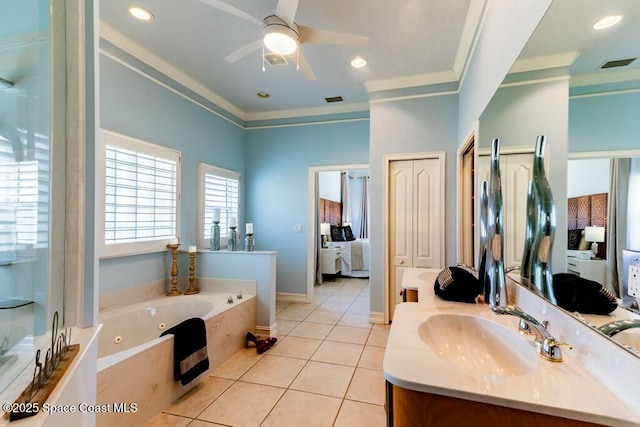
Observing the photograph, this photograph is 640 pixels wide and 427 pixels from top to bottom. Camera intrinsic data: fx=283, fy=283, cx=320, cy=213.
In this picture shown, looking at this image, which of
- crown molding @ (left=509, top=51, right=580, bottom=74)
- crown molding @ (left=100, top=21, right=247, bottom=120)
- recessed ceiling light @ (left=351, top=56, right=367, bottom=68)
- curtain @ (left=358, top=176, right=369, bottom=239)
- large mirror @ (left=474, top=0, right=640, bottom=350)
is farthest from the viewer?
curtain @ (left=358, top=176, right=369, bottom=239)

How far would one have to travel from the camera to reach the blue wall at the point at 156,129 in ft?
8.33

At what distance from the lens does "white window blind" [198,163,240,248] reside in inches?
143

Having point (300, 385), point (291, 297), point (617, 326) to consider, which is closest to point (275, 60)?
point (300, 385)

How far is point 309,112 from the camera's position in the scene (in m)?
4.32

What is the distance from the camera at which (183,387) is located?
2.06 metres

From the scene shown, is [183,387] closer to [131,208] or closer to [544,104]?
[131,208]

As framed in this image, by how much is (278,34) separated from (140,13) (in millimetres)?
1258

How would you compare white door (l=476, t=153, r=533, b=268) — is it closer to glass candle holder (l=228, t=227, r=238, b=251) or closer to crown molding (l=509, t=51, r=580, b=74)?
crown molding (l=509, t=51, r=580, b=74)

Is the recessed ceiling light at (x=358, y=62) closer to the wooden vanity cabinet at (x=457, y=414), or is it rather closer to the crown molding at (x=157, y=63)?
the crown molding at (x=157, y=63)

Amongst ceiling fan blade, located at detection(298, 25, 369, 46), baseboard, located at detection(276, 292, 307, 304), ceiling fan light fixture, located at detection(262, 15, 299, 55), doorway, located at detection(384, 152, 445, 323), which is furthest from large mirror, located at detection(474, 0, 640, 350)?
baseboard, located at detection(276, 292, 307, 304)

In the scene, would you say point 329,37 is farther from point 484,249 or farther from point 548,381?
point 548,381

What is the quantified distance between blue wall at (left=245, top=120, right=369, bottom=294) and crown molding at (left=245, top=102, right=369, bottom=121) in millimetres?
172

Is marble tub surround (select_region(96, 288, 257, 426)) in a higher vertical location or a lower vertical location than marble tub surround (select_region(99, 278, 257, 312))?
lower

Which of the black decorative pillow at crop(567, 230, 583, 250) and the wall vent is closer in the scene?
the black decorative pillow at crop(567, 230, 583, 250)
